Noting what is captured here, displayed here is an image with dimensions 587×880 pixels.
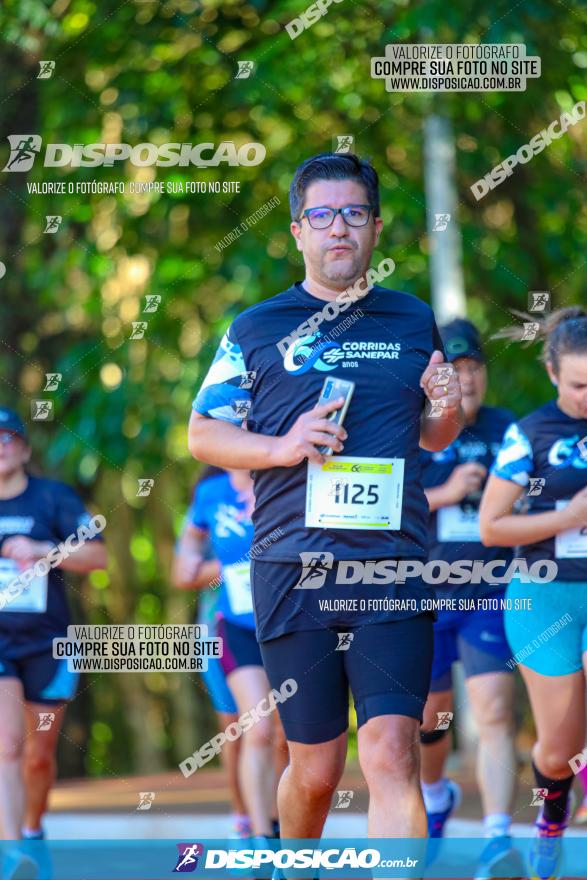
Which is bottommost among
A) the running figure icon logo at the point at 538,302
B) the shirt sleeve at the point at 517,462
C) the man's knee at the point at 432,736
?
the man's knee at the point at 432,736

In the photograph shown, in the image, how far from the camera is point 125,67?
35.4 ft

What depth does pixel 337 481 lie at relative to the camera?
440 centimetres

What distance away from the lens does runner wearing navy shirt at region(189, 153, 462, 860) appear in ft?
14.0

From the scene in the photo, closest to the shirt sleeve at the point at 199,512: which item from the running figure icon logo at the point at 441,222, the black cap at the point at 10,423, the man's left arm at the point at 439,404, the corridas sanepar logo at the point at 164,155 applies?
the black cap at the point at 10,423

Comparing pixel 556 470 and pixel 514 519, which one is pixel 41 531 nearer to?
pixel 514 519

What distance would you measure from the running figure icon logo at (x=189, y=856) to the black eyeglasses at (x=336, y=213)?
2132 millimetres

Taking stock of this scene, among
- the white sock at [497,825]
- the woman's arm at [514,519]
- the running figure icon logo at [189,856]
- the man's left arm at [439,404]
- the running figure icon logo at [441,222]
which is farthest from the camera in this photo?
the running figure icon logo at [441,222]

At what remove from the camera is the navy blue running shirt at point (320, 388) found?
443 centimetres

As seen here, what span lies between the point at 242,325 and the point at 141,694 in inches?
590

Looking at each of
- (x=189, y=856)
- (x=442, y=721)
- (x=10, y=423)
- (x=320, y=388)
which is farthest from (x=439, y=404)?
(x=10, y=423)

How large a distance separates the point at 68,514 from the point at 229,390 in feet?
7.66

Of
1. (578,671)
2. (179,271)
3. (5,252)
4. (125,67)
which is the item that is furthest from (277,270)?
(578,671)

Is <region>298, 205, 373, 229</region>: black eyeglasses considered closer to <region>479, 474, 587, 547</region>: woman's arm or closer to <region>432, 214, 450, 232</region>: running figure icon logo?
<region>479, 474, 587, 547</region>: woman's arm

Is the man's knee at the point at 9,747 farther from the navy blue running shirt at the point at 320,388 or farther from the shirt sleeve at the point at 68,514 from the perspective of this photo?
the navy blue running shirt at the point at 320,388
